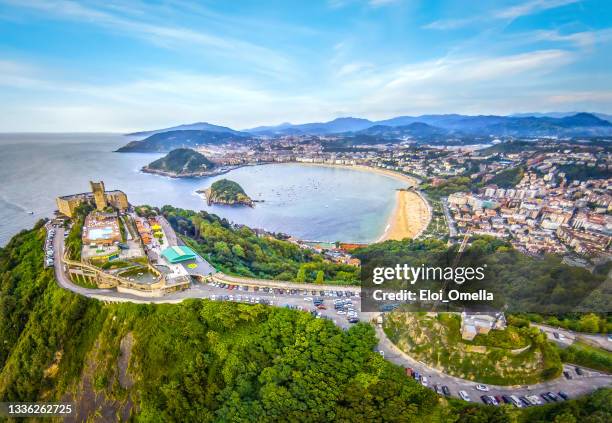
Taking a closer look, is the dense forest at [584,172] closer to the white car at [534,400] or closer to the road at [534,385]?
the road at [534,385]

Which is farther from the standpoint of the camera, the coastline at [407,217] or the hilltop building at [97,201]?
the coastline at [407,217]

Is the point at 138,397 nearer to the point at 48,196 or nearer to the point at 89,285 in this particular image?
the point at 89,285

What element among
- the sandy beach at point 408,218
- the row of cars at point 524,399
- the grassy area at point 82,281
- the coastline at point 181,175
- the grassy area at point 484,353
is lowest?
the sandy beach at point 408,218

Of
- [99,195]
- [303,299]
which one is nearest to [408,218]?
[303,299]

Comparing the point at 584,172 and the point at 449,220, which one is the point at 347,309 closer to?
the point at 449,220

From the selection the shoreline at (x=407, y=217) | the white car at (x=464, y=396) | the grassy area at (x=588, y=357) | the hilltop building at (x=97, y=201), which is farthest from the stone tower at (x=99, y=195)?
the grassy area at (x=588, y=357)

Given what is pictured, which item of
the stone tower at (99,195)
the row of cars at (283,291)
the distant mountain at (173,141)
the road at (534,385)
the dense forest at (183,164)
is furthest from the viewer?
the distant mountain at (173,141)
